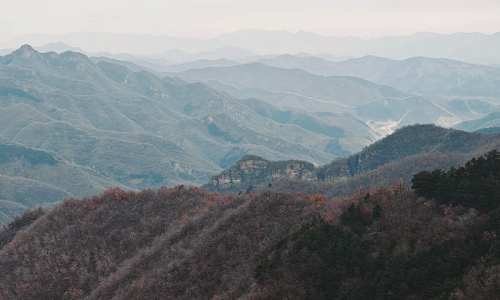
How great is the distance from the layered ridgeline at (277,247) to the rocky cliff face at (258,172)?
10356cm

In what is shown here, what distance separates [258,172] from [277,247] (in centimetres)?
13353

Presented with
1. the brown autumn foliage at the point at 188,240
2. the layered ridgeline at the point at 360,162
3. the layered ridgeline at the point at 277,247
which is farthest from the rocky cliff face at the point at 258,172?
the layered ridgeline at the point at 277,247

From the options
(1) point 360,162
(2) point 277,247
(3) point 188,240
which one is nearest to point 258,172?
(1) point 360,162

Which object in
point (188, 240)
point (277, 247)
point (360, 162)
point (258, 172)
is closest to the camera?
point (277, 247)

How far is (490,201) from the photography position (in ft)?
123

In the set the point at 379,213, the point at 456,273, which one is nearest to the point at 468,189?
the point at 379,213

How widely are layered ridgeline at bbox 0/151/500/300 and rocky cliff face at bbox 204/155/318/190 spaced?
10356 centimetres

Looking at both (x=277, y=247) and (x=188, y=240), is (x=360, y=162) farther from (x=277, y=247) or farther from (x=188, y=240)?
(x=277, y=247)

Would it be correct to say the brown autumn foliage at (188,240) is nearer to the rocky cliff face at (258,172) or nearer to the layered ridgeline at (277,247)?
the layered ridgeline at (277,247)

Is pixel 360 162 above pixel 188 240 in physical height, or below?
below

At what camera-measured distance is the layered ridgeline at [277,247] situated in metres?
33.1

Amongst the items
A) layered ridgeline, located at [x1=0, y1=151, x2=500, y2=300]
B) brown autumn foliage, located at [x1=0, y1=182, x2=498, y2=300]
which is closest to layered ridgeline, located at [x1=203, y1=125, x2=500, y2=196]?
brown autumn foliage, located at [x1=0, y1=182, x2=498, y2=300]

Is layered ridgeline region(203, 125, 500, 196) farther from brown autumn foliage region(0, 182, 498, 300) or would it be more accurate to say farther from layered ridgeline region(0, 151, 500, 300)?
layered ridgeline region(0, 151, 500, 300)

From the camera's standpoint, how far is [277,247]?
141 feet
